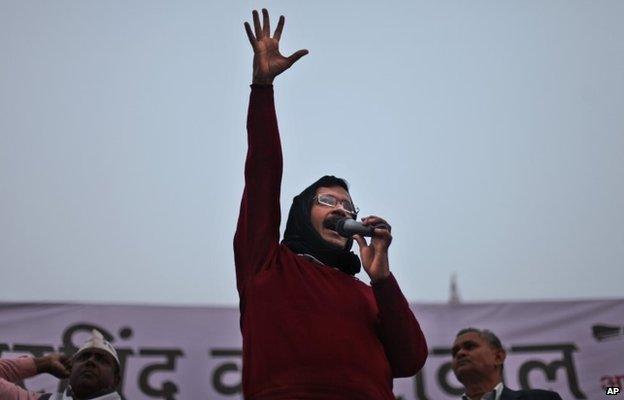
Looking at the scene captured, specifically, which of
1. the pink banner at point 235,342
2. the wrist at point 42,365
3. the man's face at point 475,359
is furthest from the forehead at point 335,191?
the pink banner at point 235,342

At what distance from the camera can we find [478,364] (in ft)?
13.7

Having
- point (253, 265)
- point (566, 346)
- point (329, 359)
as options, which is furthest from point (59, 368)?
point (566, 346)

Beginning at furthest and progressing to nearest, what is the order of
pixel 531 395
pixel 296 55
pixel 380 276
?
pixel 531 395 → pixel 296 55 → pixel 380 276

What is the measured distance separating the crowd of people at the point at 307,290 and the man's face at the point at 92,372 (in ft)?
5.96

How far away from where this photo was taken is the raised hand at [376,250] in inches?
89.6

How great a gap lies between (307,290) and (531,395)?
2.09 meters

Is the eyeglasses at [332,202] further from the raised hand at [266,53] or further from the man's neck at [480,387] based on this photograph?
the man's neck at [480,387]

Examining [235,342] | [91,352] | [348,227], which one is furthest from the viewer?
[235,342]

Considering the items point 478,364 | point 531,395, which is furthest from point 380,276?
point 478,364

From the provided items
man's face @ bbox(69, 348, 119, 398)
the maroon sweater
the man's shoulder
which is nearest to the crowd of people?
the maroon sweater

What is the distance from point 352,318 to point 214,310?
10.7 feet

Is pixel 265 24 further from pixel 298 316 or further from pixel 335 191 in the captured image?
pixel 298 316

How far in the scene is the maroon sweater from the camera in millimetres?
2049

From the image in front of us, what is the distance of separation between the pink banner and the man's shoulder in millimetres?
1318
